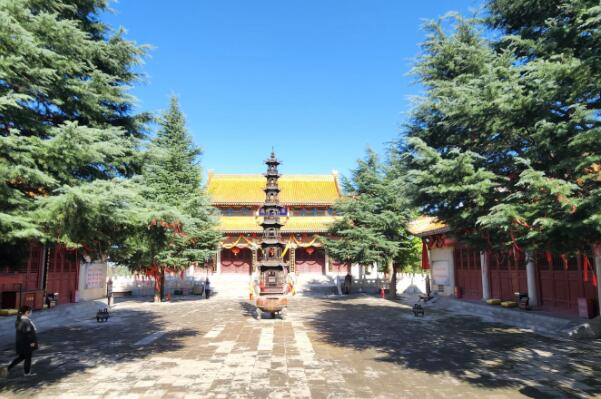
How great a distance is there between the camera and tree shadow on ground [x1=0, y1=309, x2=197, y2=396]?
751 centimetres

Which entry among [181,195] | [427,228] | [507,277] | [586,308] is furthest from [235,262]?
[586,308]

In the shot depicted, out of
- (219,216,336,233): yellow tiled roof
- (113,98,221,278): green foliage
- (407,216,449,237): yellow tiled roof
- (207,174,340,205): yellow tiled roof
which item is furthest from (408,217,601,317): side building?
(113,98,221,278): green foliage

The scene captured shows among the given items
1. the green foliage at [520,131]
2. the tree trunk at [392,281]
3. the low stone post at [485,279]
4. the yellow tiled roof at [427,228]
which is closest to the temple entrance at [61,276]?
the green foliage at [520,131]

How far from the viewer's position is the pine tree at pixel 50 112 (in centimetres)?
562

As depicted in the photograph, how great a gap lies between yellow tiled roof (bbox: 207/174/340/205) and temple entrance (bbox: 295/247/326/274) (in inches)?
177

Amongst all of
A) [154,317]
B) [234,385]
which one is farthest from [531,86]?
[154,317]

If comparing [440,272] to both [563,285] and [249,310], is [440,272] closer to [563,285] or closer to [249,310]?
[563,285]

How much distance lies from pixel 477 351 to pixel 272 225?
9.64 m

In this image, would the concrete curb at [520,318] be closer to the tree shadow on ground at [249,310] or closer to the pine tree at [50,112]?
the tree shadow on ground at [249,310]

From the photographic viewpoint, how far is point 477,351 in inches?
379

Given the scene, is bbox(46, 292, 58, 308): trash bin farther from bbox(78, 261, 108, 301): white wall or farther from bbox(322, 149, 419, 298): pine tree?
bbox(322, 149, 419, 298): pine tree

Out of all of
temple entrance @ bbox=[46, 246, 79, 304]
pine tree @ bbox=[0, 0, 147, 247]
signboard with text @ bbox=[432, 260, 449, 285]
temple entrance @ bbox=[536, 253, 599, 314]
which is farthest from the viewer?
signboard with text @ bbox=[432, 260, 449, 285]

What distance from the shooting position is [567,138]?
6445mm

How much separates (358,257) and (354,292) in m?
5.24
